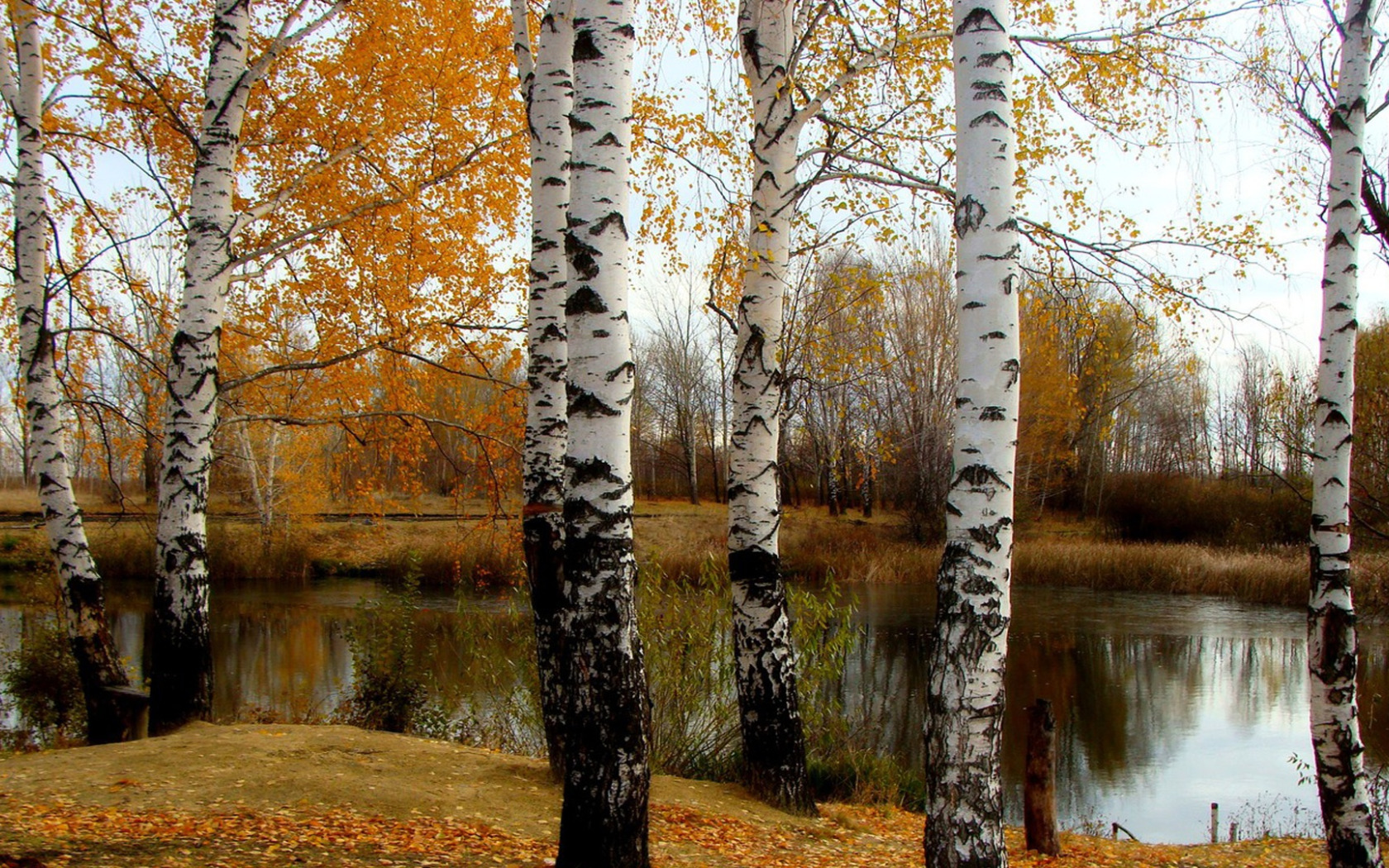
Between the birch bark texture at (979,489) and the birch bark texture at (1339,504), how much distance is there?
9.02 feet

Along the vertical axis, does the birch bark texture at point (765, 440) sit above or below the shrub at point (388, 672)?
above

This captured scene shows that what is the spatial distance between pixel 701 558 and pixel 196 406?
13286mm

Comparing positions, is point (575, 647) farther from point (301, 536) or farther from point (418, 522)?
point (418, 522)

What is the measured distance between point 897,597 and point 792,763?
48.7ft

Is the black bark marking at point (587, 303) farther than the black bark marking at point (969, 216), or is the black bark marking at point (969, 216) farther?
the black bark marking at point (587, 303)

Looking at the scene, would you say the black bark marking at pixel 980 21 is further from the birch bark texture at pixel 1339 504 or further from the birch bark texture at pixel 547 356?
the birch bark texture at pixel 1339 504

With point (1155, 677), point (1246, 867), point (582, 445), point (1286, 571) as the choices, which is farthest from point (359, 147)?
point (1286, 571)

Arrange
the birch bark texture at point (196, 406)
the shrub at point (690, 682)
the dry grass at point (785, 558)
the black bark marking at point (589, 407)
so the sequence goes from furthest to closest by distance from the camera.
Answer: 1. the dry grass at point (785, 558)
2. the shrub at point (690, 682)
3. the birch bark texture at point (196, 406)
4. the black bark marking at point (589, 407)

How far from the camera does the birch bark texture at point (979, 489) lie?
3.08m

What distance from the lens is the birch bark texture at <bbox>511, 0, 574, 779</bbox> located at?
16.1ft

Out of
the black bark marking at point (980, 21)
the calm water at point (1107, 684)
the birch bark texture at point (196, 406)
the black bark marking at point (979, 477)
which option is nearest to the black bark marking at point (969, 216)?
the black bark marking at point (980, 21)

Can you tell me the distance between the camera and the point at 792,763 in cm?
540

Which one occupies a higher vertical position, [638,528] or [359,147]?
[359,147]

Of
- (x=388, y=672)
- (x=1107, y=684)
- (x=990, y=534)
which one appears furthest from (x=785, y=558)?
(x=990, y=534)
